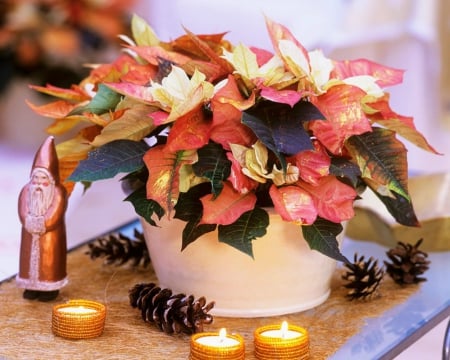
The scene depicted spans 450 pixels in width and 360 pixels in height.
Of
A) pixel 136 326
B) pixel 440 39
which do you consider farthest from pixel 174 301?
pixel 440 39

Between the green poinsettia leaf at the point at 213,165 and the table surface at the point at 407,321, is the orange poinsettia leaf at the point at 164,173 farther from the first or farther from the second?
the table surface at the point at 407,321

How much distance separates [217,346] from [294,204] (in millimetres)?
143

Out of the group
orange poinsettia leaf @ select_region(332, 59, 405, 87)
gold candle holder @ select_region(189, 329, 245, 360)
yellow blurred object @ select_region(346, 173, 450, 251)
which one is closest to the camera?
gold candle holder @ select_region(189, 329, 245, 360)

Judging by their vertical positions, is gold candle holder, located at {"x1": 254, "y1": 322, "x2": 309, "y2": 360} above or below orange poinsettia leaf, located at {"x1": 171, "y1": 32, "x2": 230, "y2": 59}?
below

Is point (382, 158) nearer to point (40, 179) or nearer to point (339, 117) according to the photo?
point (339, 117)

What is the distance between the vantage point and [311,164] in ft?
2.62

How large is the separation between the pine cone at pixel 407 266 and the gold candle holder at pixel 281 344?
0.22m

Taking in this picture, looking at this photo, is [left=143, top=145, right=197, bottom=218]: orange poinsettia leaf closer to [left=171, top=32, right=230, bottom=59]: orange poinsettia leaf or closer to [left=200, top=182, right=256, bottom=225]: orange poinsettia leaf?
[left=200, top=182, right=256, bottom=225]: orange poinsettia leaf

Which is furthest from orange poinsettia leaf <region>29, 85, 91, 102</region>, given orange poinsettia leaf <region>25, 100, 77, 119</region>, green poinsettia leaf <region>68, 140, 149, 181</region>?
green poinsettia leaf <region>68, 140, 149, 181</region>

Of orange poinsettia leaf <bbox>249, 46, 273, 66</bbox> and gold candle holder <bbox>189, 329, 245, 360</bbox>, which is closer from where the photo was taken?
gold candle holder <bbox>189, 329, 245, 360</bbox>

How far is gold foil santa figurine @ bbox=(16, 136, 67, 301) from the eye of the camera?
33.0 inches

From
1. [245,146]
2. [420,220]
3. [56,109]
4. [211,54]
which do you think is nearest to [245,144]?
[245,146]

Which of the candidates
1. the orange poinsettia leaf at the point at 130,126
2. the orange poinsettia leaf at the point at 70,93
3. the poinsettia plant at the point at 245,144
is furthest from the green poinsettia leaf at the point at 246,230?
the orange poinsettia leaf at the point at 70,93

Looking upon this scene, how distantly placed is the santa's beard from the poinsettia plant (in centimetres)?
6
